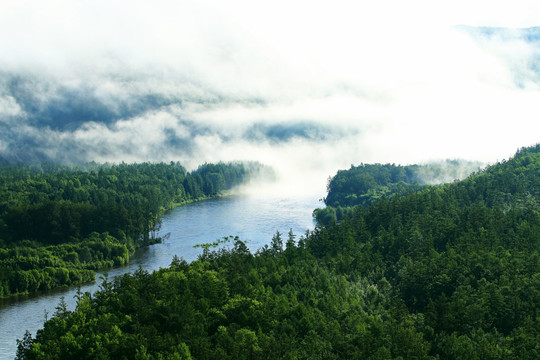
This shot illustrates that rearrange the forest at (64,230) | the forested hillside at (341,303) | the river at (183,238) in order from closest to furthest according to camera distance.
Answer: the forested hillside at (341,303) → the river at (183,238) → the forest at (64,230)

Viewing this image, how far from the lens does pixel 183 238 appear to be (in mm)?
144000

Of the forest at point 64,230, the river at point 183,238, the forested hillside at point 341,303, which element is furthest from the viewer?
the forest at point 64,230

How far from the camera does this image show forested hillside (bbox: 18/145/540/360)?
57.2 metres

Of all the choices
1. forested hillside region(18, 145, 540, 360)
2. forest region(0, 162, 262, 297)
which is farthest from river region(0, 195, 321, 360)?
forested hillside region(18, 145, 540, 360)

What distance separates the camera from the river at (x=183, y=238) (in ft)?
278

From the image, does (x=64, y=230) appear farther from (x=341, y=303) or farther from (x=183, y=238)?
(x=341, y=303)

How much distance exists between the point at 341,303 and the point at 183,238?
7640cm

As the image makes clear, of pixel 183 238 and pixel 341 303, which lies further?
pixel 183 238

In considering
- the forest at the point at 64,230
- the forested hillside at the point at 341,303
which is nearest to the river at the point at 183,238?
the forest at the point at 64,230

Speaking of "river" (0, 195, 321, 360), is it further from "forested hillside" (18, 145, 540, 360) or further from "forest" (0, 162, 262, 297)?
"forested hillside" (18, 145, 540, 360)

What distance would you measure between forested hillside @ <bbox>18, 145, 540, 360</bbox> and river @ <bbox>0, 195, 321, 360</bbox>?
11.4 metres

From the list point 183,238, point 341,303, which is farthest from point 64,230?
point 341,303

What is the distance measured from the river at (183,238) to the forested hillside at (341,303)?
1140 centimetres

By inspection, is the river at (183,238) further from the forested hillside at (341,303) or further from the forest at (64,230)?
the forested hillside at (341,303)
